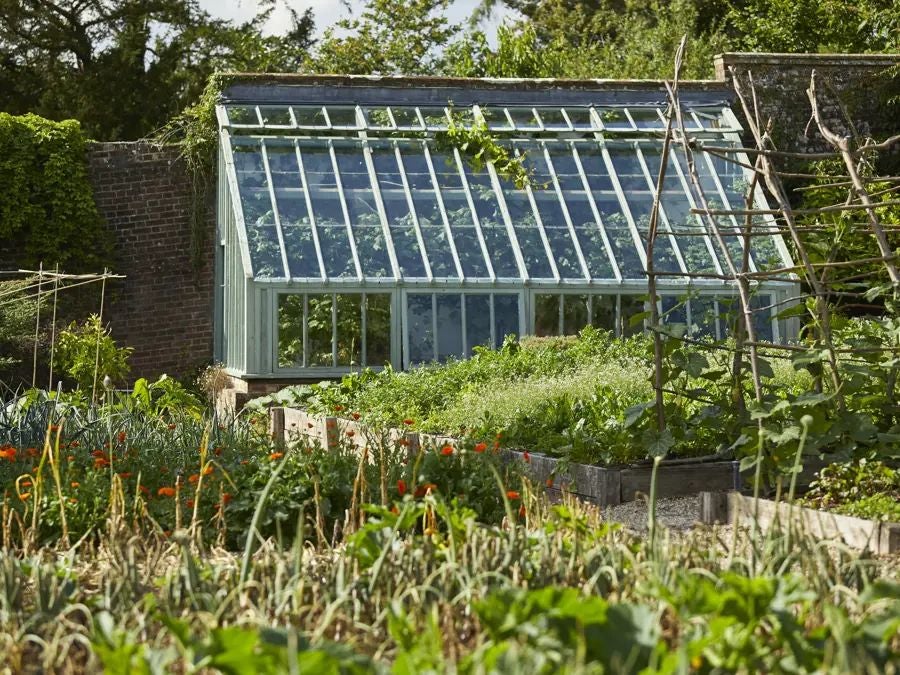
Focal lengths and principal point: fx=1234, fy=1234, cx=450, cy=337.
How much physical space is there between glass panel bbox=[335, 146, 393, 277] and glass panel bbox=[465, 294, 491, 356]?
845 millimetres

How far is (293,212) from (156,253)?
3434mm

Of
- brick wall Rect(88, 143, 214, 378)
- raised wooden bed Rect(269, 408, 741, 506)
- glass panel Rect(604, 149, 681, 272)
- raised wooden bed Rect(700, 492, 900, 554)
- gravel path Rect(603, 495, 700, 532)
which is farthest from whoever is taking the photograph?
brick wall Rect(88, 143, 214, 378)

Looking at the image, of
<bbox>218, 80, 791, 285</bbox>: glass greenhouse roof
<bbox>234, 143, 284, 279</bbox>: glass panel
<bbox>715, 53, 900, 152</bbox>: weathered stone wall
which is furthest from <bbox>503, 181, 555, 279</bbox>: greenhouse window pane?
<bbox>715, 53, 900, 152</bbox>: weathered stone wall

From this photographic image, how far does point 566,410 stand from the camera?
24.1 feet

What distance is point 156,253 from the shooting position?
14.7 m

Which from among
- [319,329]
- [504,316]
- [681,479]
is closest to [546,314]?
[504,316]

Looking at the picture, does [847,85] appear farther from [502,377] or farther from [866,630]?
[866,630]

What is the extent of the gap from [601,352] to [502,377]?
1141 mm

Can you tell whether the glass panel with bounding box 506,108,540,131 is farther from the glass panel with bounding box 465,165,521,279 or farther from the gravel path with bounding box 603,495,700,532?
the gravel path with bounding box 603,495,700,532

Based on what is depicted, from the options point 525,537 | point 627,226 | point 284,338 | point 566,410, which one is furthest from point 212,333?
point 525,537

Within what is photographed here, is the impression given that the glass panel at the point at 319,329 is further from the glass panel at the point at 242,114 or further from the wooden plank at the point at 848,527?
the wooden plank at the point at 848,527

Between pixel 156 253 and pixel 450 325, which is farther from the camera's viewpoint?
pixel 156 253

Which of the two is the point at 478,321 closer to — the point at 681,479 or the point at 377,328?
the point at 377,328

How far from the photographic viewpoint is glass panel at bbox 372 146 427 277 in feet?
38.2
